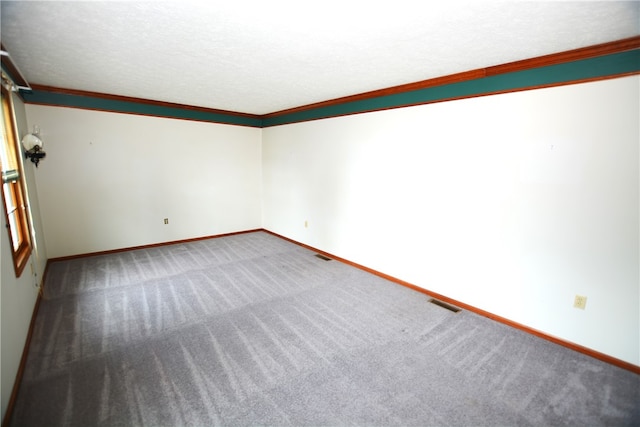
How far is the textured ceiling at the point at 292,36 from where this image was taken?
5.26 feet

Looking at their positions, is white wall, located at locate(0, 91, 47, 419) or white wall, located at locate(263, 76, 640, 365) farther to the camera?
white wall, located at locate(263, 76, 640, 365)

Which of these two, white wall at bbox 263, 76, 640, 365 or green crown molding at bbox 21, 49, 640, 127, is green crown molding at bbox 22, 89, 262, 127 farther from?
white wall at bbox 263, 76, 640, 365

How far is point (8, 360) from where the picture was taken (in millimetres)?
1673

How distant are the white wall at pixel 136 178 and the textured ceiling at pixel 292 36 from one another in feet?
3.45

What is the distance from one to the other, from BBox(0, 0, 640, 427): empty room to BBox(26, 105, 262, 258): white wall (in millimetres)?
46

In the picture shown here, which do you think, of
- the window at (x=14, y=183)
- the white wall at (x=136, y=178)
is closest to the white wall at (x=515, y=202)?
the white wall at (x=136, y=178)

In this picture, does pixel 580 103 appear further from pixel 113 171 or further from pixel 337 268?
pixel 113 171

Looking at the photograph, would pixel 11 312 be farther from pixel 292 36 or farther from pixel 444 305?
pixel 444 305

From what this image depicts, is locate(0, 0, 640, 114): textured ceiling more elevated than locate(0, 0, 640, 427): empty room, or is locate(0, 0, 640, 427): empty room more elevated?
locate(0, 0, 640, 114): textured ceiling

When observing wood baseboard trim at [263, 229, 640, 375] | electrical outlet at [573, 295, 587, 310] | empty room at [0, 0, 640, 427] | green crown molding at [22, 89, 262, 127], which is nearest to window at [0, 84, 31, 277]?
empty room at [0, 0, 640, 427]

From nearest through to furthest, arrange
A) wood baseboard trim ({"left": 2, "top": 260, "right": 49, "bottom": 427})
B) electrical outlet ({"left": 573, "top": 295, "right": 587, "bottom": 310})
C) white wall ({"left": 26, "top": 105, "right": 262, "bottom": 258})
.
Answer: wood baseboard trim ({"left": 2, "top": 260, "right": 49, "bottom": 427})
electrical outlet ({"left": 573, "top": 295, "right": 587, "bottom": 310})
white wall ({"left": 26, "top": 105, "right": 262, "bottom": 258})

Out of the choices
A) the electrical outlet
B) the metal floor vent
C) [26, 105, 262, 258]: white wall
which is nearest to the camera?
the electrical outlet

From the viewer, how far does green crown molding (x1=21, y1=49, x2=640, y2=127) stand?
2.02m

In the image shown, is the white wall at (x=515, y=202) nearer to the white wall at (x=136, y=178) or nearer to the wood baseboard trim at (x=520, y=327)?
the wood baseboard trim at (x=520, y=327)
